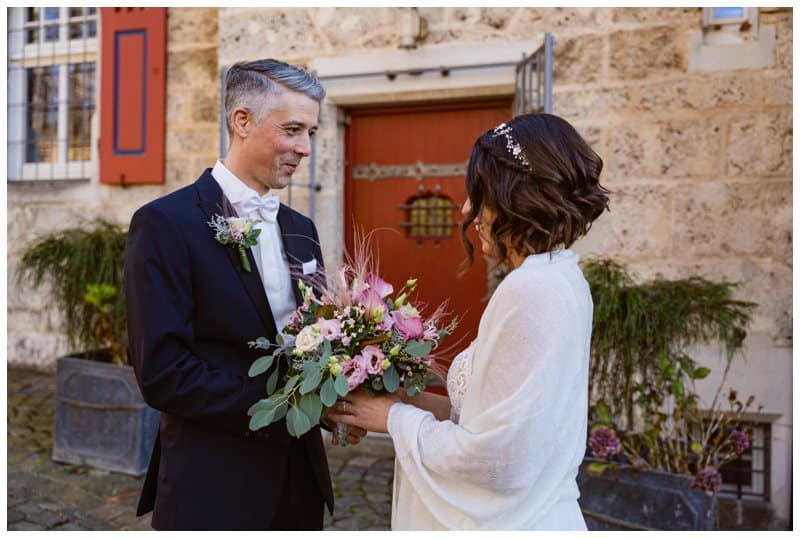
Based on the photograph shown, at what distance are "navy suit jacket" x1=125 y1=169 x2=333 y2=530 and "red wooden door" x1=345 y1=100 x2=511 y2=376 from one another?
3.22m

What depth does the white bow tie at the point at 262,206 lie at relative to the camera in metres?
2.06

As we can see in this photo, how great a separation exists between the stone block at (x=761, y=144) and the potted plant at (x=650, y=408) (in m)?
1.18

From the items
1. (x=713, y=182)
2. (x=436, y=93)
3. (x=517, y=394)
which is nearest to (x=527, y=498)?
(x=517, y=394)

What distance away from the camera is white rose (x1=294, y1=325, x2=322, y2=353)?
1667 mm

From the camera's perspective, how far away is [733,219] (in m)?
4.49

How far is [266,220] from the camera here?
2.11 m

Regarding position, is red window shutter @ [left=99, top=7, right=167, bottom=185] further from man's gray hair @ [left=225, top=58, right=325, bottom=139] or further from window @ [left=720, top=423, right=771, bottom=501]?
window @ [left=720, top=423, right=771, bottom=501]

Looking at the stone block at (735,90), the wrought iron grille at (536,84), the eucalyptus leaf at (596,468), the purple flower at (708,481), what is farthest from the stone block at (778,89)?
the eucalyptus leaf at (596,468)

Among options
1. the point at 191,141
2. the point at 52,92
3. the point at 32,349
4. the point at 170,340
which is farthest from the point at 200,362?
the point at 52,92

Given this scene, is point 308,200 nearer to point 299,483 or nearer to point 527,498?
point 299,483

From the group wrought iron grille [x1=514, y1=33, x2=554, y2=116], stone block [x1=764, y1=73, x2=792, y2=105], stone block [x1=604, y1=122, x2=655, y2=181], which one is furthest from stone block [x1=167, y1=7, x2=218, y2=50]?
stone block [x1=764, y1=73, x2=792, y2=105]

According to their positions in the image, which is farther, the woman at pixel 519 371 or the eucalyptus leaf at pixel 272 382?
the eucalyptus leaf at pixel 272 382

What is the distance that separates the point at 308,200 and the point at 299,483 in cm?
360

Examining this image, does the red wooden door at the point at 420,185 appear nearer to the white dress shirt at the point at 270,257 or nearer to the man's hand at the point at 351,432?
the white dress shirt at the point at 270,257
